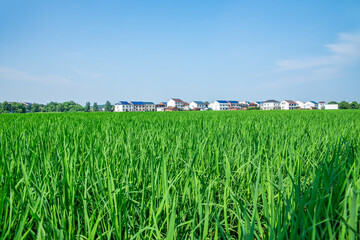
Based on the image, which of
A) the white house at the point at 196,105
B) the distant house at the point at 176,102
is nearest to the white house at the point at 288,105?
the white house at the point at 196,105

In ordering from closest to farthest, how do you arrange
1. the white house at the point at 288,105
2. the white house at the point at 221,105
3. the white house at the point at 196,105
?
the white house at the point at 288,105 → the white house at the point at 221,105 → the white house at the point at 196,105

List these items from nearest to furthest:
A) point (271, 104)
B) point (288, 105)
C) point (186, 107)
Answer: point (288, 105) → point (271, 104) → point (186, 107)

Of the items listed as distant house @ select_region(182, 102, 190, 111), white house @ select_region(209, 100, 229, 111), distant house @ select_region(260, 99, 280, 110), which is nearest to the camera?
distant house @ select_region(260, 99, 280, 110)

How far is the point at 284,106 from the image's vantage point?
84812mm

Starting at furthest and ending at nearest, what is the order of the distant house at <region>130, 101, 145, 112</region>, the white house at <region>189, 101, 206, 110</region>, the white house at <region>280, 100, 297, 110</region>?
the white house at <region>189, 101, 206, 110</region>
the distant house at <region>130, 101, 145, 112</region>
the white house at <region>280, 100, 297, 110</region>

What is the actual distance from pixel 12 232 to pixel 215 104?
90384 millimetres

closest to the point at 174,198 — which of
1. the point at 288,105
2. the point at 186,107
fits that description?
the point at 186,107

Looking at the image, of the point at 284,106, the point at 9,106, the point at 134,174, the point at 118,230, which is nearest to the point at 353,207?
the point at 118,230

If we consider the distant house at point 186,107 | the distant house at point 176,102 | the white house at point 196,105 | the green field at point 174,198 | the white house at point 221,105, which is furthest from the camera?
the white house at point 196,105

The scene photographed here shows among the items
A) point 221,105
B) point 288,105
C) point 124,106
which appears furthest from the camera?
point 221,105

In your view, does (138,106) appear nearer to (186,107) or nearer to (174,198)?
(186,107)

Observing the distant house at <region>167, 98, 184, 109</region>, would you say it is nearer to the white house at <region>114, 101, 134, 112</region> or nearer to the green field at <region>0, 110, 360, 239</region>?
the white house at <region>114, 101, 134, 112</region>

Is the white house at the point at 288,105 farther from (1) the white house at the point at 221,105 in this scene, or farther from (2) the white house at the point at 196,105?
(2) the white house at the point at 196,105

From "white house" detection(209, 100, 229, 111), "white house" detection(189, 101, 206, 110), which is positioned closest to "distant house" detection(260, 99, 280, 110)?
"white house" detection(209, 100, 229, 111)
